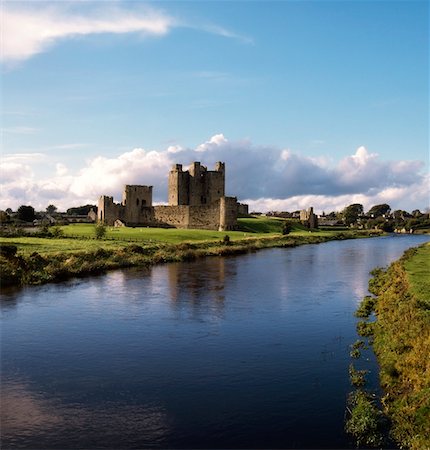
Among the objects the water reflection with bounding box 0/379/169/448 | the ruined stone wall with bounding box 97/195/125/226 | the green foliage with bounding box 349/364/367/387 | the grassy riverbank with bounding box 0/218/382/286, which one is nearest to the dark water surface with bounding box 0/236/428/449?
the water reflection with bounding box 0/379/169/448

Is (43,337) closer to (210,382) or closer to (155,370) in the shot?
(155,370)

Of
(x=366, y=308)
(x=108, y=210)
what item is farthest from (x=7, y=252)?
(x=108, y=210)

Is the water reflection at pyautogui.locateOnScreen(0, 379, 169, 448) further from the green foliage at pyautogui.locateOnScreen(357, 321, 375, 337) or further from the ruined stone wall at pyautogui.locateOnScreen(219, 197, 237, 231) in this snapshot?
the ruined stone wall at pyautogui.locateOnScreen(219, 197, 237, 231)

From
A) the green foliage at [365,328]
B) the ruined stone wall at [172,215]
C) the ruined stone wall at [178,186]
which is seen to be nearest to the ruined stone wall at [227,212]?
the ruined stone wall at [172,215]

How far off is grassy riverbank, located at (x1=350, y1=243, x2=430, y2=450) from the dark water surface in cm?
83

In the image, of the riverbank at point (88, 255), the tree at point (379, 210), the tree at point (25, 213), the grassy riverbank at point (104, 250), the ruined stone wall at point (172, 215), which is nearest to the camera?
the riverbank at point (88, 255)

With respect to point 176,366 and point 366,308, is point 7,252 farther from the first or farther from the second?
point 366,308

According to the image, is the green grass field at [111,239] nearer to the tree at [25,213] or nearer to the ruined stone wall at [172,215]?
the ruined stone wall at [172,215]

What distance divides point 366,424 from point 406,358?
363cm

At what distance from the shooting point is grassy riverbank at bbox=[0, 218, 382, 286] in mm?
33281

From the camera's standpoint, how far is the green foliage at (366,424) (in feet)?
35.9

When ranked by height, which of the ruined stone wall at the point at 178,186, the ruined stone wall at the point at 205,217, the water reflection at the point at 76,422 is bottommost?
the water reflection at the point at 76,422

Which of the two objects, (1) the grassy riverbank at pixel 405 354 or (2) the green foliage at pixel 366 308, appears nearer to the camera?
(1) the grassy riverbank at pixel 405 354

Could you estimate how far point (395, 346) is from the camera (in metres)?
15.7
